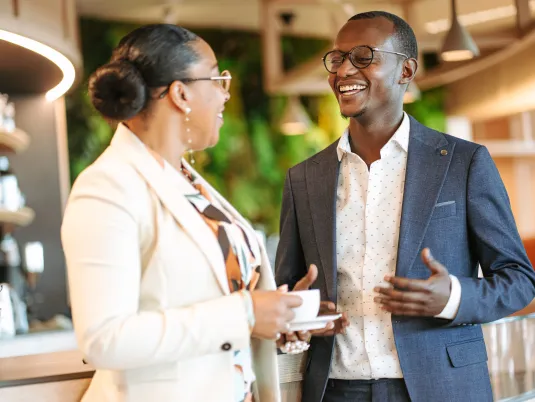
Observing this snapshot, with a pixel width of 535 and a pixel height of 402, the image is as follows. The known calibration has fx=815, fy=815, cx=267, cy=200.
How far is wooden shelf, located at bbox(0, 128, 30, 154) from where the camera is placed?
5434 mm

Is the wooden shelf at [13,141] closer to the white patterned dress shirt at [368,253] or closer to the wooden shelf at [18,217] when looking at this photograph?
the wooden shelf at [18,217]

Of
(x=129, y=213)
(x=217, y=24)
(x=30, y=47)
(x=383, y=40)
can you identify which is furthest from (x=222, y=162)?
(x=129, y=213)

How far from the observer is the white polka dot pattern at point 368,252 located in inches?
83.6

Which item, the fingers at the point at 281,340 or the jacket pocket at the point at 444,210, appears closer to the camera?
the fingers at the point at 281,340

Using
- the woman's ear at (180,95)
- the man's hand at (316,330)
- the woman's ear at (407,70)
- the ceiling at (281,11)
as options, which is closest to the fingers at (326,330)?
the man's hand at (316,330)

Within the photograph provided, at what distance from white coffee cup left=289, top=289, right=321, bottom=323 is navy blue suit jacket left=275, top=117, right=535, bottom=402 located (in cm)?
37

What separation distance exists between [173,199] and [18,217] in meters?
4.22

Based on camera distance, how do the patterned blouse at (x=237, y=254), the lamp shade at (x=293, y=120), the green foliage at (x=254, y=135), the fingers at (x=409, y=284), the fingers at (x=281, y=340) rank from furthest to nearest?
the green foliage at (x=254, y=135), the lamp shade at (x=293, y=120), the fingers at (x=281, y=340), the fingers at (x=409, y=284), the patterned blouse at (x=237, y=254)

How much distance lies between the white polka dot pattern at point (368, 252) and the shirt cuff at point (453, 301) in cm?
19

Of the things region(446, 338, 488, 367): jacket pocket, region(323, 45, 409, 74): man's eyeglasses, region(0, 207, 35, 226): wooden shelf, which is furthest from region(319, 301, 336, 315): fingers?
region(0, 207, 35, 226): wooden shelf

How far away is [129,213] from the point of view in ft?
5.33

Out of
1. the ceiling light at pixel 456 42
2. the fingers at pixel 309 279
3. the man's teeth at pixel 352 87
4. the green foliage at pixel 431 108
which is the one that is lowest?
the fingers at pixel 309 279


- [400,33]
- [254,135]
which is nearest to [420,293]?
[400,33]

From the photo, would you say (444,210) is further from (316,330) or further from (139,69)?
(139,69)
